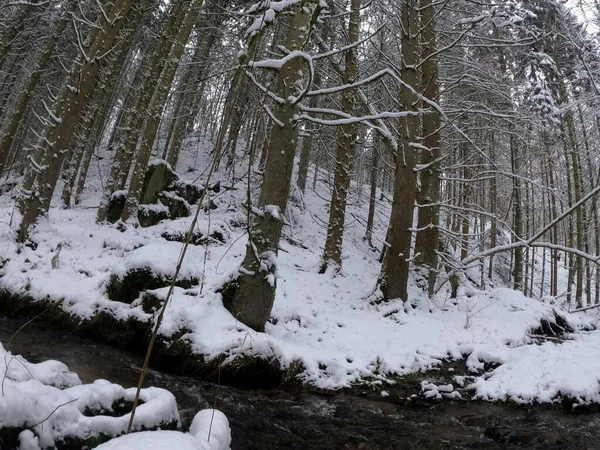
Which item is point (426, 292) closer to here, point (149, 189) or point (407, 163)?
point (407, 163)

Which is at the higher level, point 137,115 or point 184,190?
point 137,115

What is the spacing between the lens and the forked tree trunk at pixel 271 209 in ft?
17.7

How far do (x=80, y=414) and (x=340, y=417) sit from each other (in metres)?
2.76

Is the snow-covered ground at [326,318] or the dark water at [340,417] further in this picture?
the snow-covered ground at [326,318]

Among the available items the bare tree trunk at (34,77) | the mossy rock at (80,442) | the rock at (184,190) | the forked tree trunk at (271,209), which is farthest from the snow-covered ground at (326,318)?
the bare tree trunk at (34,77)

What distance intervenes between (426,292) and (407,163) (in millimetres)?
2704

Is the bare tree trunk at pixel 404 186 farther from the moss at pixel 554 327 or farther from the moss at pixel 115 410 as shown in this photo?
the moss at pixel 115 410

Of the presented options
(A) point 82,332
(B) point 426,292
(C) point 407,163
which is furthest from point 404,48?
(A) point 82,332

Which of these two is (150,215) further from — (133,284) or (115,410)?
(115,410)

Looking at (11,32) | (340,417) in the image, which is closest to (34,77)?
(11,32)

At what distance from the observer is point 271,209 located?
214 inches

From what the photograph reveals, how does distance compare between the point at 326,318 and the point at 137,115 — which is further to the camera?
the point at 137,115

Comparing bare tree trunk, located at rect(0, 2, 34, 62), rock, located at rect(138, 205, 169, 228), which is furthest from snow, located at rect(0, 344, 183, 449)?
bare tree trunk, located at rect(0, 2, 34, 62)

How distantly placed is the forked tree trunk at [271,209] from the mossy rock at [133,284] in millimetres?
1338
